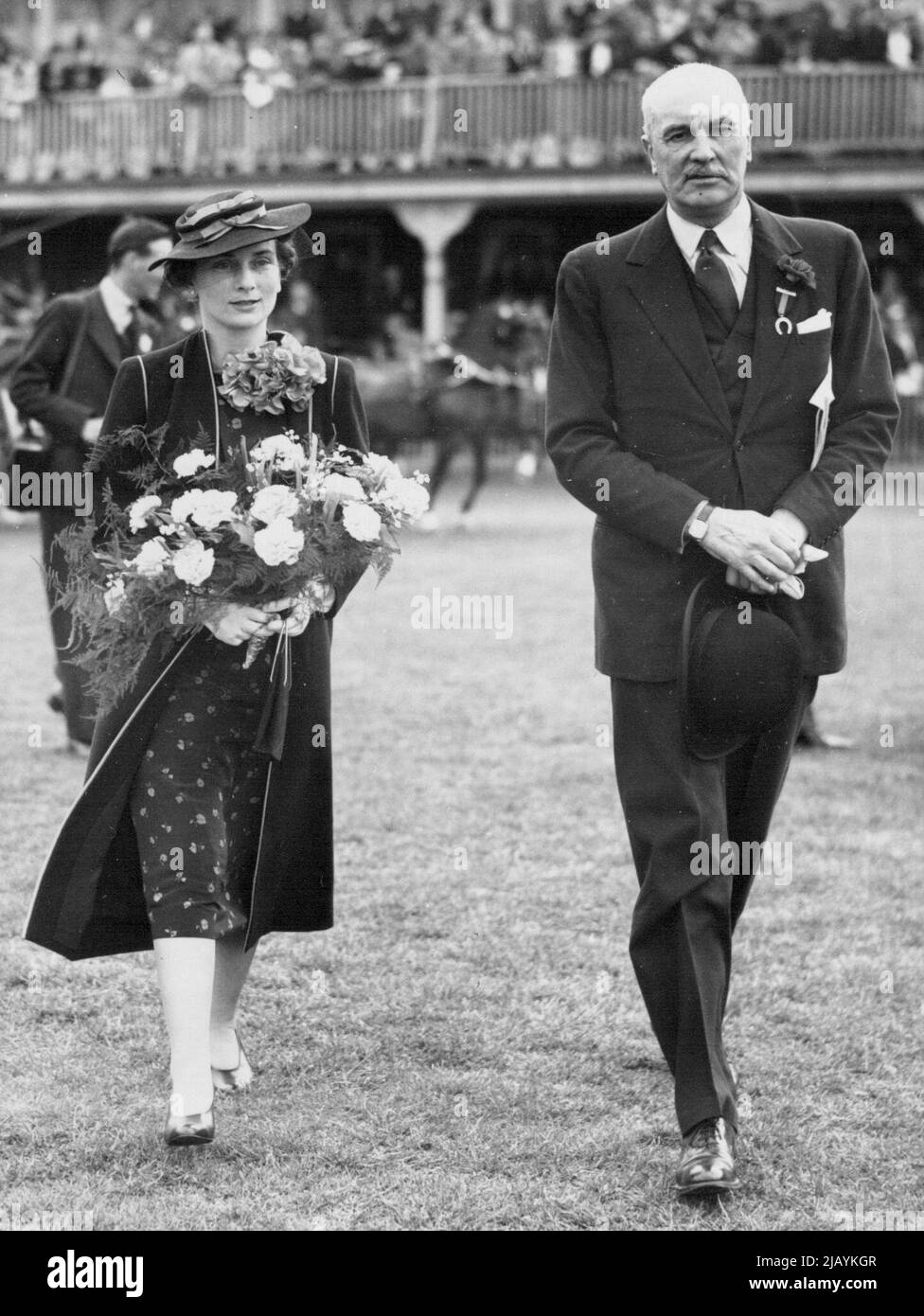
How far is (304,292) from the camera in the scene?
23.8m

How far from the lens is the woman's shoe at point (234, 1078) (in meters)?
4.35

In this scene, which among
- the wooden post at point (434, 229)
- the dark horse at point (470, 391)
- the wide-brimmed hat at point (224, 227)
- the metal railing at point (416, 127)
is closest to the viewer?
the wide-brimmed hat at point (224, 227)

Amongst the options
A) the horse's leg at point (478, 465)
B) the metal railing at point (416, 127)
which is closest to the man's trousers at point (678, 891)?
the horse's leg at point (478, 465)

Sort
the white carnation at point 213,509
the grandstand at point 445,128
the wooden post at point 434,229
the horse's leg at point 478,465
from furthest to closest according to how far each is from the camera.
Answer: the wooden post at point 434,229
the grandstand at point 445,128
the horse's leg at point 478,465
the white carnation at point 213,509

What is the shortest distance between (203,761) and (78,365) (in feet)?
13.3

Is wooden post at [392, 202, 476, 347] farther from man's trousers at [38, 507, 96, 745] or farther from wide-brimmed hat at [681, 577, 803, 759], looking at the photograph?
wide-brimmed hat at [681, 577, 803, 759]

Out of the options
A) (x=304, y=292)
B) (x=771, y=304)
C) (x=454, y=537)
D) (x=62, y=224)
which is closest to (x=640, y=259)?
(x=771, y=304)

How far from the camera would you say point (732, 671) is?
12.2ft

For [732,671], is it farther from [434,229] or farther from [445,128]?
[445,128]

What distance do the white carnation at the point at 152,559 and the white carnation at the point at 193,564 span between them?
0.08ft

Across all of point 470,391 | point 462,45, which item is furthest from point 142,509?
point 462,45

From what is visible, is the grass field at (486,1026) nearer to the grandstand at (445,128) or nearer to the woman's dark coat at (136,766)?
the woman's dark coat at (136,766)

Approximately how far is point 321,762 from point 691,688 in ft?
2.90

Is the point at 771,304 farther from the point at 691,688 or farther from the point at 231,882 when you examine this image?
the point at 231,882
